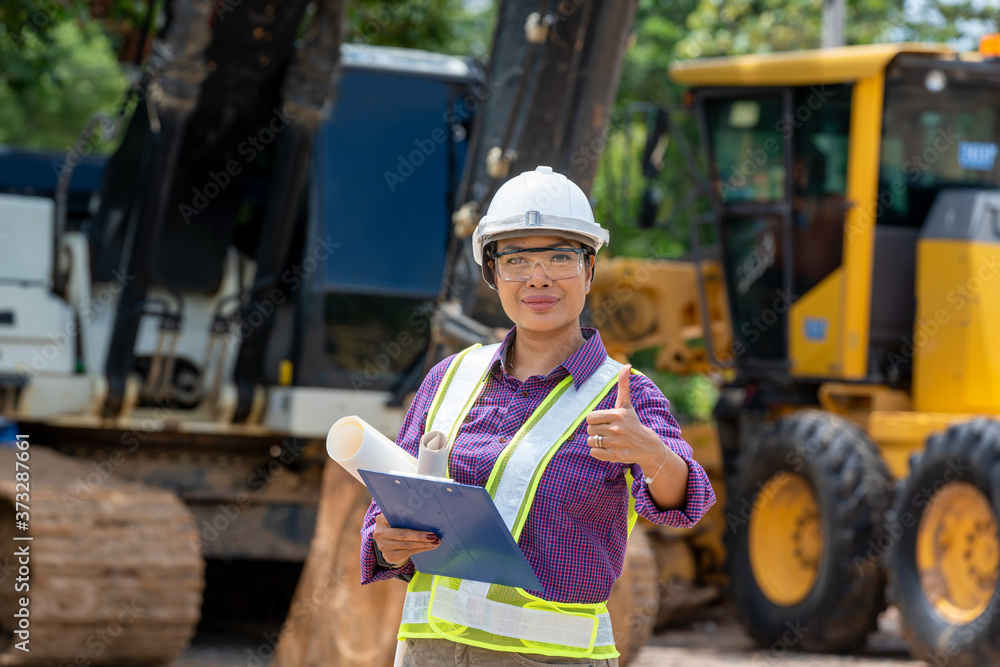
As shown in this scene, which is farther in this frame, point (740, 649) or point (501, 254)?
point (740, 649)

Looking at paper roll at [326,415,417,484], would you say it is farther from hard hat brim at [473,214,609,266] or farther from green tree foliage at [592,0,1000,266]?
green tree foliage at [592,0,1000,266]

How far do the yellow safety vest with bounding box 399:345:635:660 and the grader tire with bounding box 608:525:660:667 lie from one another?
129 inches

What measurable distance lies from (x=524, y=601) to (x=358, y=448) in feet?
1.30

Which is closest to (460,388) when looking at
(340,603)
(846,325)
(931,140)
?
Result: (340,603)

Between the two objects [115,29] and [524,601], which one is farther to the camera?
[115,29]

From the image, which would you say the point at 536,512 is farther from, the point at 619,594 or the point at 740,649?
the point at 740,649

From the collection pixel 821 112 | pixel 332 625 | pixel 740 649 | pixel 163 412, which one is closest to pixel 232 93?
pixel 163 412

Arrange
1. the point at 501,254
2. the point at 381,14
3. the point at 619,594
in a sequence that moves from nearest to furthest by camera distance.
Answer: the point at 501,254 < the point at 619,594 < the point at 381,14

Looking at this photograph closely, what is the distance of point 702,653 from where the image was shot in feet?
26.1

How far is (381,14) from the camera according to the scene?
39.5 ft

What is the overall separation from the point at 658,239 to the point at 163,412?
9955mm

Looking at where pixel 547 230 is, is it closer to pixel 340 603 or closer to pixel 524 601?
pixel 524 601

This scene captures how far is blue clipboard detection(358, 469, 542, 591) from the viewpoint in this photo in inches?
89.3

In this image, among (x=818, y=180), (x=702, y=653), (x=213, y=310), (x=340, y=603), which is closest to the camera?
(x=340, y=603)
